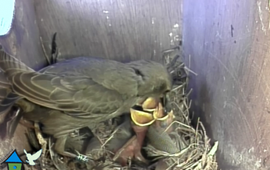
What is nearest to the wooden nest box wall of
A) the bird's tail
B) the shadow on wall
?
the shadow on wall

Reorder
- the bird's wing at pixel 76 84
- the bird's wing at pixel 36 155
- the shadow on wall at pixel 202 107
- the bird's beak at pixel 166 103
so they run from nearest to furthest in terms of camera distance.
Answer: the bird's wing at pixel 76 84
the bird's wing at pixel 36 155
the shadow on wall at pixel 202 107
the bird's beak at pixel 166 103

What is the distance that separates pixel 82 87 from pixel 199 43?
1.87ft

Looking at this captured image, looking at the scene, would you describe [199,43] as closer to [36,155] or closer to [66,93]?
[66,93]

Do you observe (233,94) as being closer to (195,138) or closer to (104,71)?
(195,138)

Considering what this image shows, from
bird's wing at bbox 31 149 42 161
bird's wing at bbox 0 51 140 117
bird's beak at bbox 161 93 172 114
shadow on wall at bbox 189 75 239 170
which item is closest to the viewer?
bird's wing at bbox 0 51 140 117

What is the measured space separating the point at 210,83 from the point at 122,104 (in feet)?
1.27

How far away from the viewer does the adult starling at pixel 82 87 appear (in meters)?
Result: 1.23

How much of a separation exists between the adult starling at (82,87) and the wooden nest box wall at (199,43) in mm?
139

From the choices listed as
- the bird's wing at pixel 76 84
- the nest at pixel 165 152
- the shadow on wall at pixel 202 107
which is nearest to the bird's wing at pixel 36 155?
the nest at pixel 165 152

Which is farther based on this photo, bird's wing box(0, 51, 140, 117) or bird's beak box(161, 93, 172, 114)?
bird's beak box(161, 93, 172, 114)

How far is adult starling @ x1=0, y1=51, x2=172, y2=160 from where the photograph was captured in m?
1.23

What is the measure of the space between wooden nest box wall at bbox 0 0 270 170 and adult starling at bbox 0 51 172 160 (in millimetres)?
139

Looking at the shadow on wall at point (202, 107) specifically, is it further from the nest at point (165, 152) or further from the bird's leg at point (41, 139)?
the bird's leg at point (41, 139)

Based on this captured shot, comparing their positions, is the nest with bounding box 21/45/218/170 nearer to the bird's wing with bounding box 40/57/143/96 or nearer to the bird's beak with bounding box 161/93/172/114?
the bird's beak with bounding box 161/93/172/114
